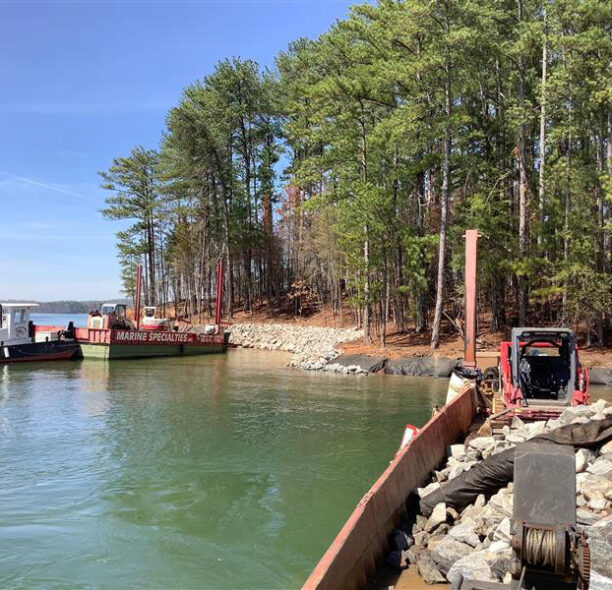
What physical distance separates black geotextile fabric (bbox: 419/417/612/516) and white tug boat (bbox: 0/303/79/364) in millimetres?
23796

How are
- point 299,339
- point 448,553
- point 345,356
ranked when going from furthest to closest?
point 299,339
point 345,356
point 448,553

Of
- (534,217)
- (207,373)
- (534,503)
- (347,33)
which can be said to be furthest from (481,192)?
(534,503)

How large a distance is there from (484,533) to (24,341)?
26.3 meters

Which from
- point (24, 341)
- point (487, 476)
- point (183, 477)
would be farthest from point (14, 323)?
point (487, 476)

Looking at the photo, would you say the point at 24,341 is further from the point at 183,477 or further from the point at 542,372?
the point at 542,372

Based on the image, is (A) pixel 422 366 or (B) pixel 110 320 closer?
(A) pixel 422 366

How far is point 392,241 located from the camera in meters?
28.5

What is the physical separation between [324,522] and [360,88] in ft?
74.6

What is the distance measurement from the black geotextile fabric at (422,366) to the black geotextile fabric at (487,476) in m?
14.7

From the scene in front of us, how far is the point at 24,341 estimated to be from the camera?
1054 inches

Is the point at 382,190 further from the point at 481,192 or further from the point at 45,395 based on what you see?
the point at 45,395

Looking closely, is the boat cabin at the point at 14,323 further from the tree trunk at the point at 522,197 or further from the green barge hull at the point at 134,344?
the tree trunk at the point at 522,197

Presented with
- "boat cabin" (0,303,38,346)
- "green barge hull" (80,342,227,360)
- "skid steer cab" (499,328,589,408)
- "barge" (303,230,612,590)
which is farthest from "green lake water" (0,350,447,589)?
"green barge hull" (80,342,227,360)

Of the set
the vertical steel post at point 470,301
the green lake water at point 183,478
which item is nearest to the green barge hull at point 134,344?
the green lake water at point 183,478
